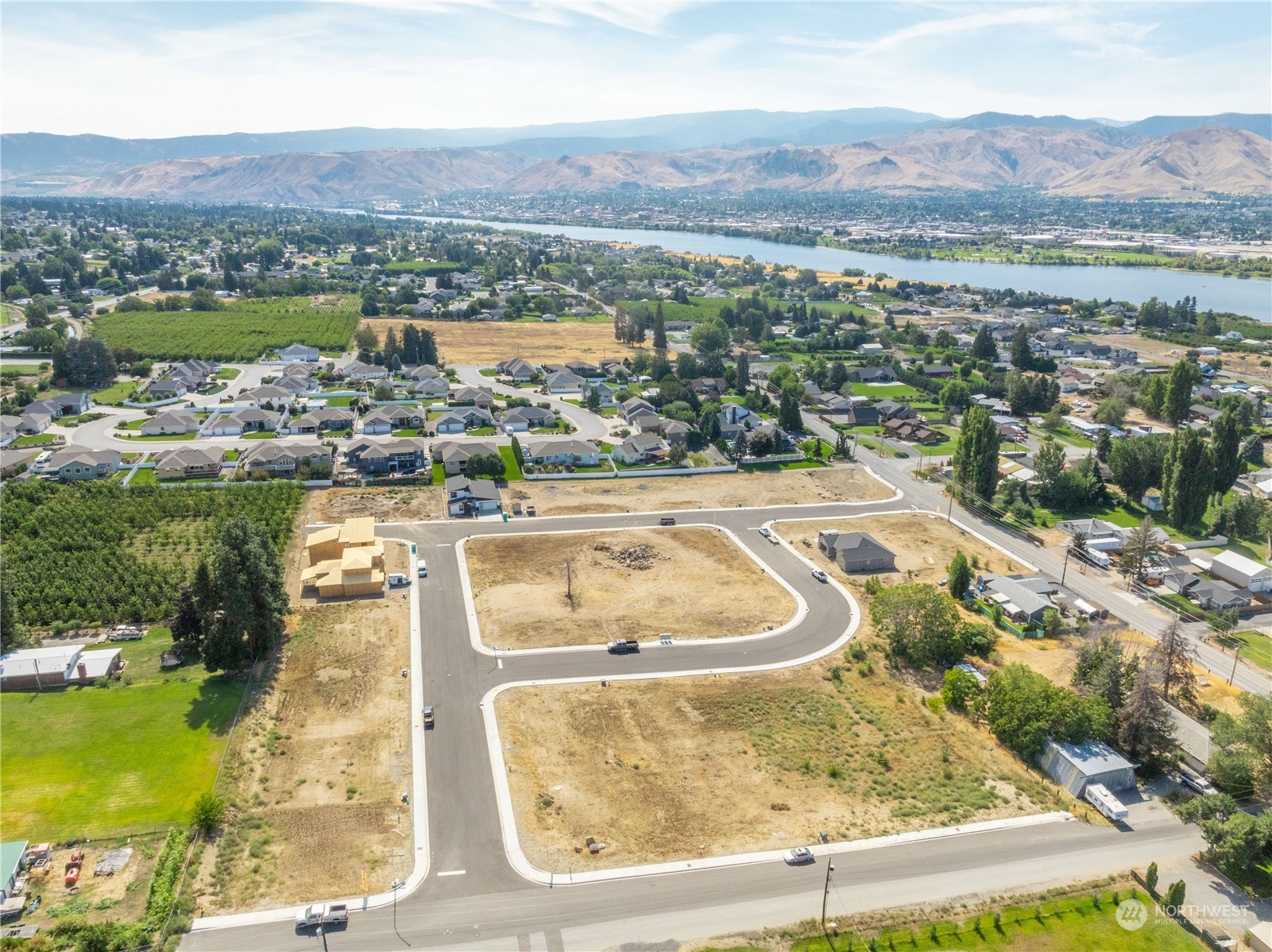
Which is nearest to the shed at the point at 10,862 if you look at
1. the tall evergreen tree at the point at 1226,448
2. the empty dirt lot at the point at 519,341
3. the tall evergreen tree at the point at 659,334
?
the tall evergreen tree at the point at 1226,448

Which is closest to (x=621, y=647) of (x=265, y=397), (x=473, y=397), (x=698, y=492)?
(x=698, y=492)

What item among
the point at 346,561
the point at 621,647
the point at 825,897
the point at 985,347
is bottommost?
the point at 825,897

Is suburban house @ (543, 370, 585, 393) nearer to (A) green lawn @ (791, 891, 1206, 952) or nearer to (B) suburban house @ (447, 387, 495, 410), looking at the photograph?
(B) suburban house @ (447, 387, 495, 410)

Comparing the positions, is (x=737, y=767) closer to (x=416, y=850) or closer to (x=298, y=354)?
(x=416, y=850)

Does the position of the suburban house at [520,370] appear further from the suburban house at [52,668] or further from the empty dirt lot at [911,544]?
the suburban house at [52,668]

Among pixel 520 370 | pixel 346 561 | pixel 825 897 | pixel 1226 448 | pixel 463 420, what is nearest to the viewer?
pixel 825 897

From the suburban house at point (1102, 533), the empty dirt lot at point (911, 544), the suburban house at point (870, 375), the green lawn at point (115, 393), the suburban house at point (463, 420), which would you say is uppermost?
the suburban house at point (870, 375)
